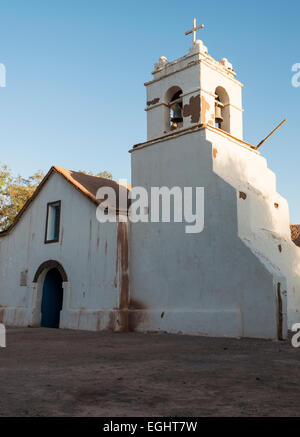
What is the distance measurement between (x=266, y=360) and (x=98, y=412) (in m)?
3.89

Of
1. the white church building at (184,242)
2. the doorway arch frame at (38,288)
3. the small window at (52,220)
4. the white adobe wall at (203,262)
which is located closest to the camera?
the white adobe wall at (203,262)

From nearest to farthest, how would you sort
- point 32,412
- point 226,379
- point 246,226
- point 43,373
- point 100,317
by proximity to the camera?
1. point 32,412
2. point 226,379
3. point 43,373
4. point 246,226
5. point 100,317

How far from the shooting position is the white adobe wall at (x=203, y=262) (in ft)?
33.6

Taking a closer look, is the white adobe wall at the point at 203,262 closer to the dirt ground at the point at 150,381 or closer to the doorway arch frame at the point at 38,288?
the dirt ground at the point at 150,381

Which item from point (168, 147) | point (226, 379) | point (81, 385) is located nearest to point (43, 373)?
point (81, 385)

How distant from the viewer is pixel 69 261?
14.8 meters

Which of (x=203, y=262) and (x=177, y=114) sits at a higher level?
(x=177, y=114)

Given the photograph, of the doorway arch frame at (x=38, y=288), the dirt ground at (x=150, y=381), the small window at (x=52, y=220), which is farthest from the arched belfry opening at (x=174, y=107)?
the dirt ground at (x=150, y=381)

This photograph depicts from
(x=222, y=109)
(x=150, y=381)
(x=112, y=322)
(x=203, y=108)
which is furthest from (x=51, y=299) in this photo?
(x=150, y=381)

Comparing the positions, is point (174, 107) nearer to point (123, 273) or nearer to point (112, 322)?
point (123, 273)

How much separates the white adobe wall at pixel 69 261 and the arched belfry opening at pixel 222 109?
16.5 feet

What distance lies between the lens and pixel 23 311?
635 inches

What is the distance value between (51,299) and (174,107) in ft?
29.1
